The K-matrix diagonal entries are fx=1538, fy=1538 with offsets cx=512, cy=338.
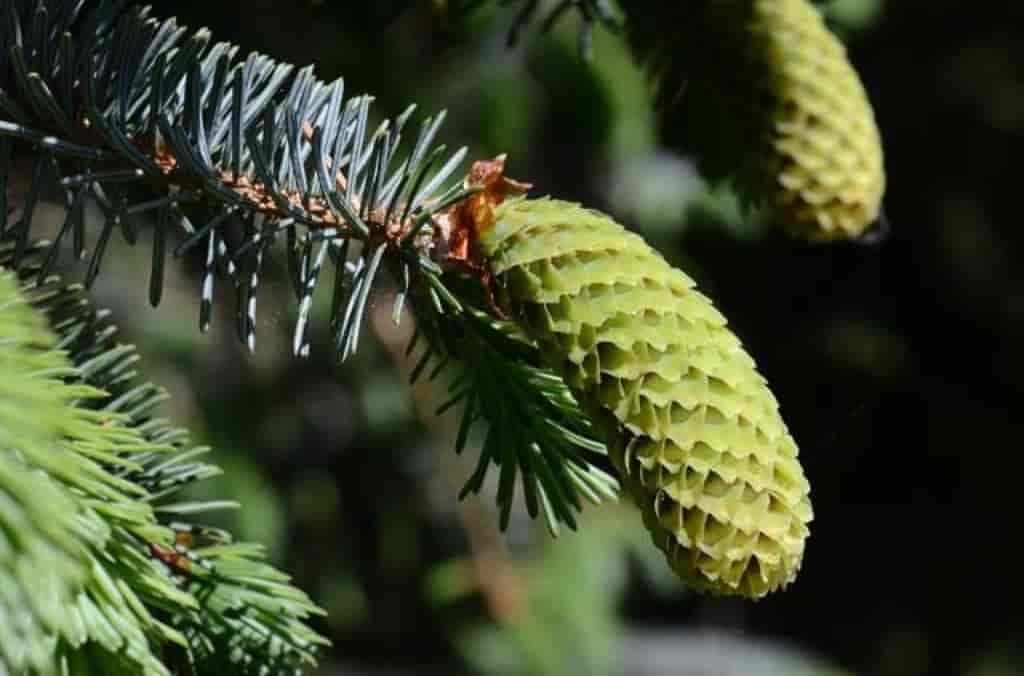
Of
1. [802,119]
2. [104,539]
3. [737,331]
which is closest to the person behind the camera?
[104,539]

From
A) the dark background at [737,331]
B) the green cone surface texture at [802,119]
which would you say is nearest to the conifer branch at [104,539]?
the dark background at [737,331]

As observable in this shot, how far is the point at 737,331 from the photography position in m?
2.30

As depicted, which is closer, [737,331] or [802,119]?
[802,119]

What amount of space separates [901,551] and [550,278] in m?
2.87

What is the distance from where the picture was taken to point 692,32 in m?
0.85

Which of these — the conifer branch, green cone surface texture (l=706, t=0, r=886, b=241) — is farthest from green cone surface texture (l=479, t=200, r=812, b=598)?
green cone surface texture (l=706, t=0, r=886, b=241)

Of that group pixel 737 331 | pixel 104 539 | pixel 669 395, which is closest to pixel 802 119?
pixel 669 395

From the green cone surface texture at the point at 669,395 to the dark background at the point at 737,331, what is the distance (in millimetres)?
161

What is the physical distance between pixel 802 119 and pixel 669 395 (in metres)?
0.32

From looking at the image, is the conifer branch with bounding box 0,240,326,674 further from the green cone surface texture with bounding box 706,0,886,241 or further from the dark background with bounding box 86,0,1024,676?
the green cone surface texture with bounding box 706,0,886,241

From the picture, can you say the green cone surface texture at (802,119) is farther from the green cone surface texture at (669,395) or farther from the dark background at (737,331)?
the green cone surface texture at (669,395)

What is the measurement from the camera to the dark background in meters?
1.57

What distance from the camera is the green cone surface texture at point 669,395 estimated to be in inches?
20.3

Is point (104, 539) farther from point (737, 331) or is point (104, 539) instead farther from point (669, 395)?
point (737, 331)
